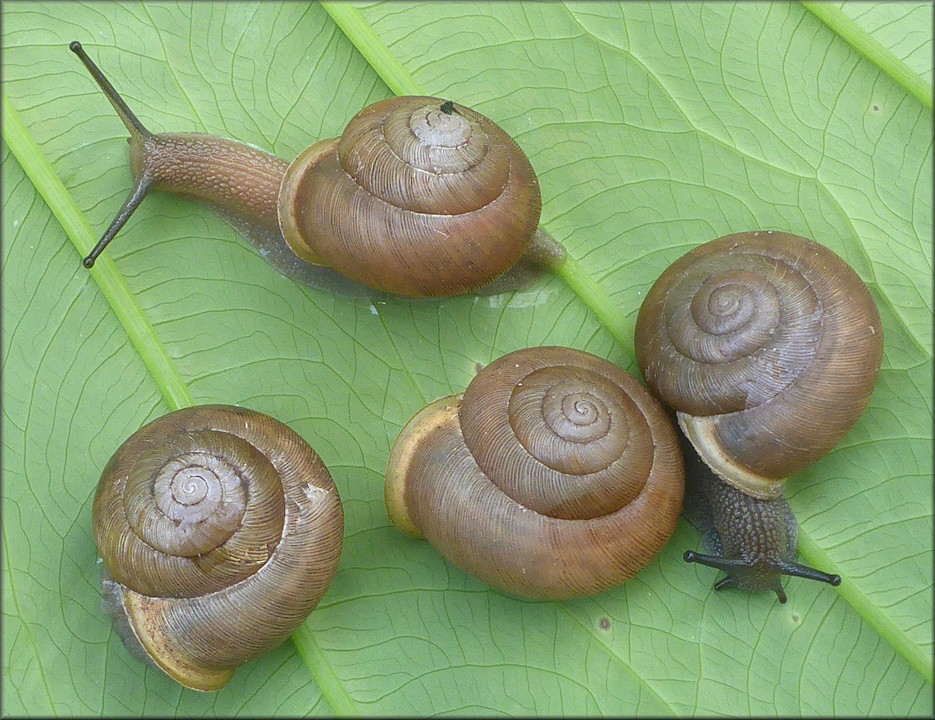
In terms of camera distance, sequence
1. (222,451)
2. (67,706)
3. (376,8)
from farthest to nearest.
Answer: (376,8) → (67,706) → (222,451)

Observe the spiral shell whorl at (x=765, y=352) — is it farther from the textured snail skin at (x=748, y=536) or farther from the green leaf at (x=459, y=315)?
the green leaf at (x=459, y=315)

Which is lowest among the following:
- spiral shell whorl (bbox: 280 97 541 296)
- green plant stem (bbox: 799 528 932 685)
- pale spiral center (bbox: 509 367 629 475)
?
green plant stem (bbox: 799 528 932 685)

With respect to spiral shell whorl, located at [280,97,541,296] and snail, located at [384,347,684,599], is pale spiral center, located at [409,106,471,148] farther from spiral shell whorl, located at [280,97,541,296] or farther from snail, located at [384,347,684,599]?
snail, located at [384,347,684,599]

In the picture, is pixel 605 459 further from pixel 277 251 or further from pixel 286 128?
pixel 286 128

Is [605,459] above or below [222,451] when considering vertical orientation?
above

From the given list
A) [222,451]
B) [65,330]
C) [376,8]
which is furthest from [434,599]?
[376,8]

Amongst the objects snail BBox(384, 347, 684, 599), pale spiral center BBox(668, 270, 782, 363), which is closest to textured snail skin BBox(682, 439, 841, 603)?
snail BBox(384, 347, 684, 599)

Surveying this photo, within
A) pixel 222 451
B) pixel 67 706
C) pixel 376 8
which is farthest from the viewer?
pixel 376 8
